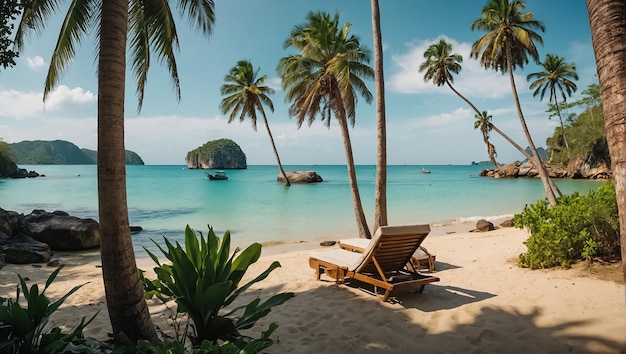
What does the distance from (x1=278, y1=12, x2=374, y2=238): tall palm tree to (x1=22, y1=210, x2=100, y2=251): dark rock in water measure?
306 inches

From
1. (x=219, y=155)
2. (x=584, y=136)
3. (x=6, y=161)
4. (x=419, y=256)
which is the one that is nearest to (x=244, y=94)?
(x=419, y=256)

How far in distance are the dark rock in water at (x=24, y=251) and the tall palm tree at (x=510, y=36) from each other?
62.6 feet

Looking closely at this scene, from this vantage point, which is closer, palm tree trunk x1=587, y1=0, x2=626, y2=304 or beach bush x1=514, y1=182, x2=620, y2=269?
palm tree trunk x1=587, y1=0, x2=626, y2=304

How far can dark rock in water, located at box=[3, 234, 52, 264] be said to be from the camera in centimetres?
830

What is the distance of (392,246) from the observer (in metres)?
4.95

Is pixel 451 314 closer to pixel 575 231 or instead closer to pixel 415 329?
pixel 415 329

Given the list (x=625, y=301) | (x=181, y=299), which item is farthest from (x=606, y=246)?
(x=181, y=299)

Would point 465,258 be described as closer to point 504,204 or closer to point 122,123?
point 122,123

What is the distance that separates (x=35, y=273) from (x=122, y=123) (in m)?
6.85

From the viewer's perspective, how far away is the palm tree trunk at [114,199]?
2771mm

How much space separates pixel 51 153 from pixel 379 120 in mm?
183159

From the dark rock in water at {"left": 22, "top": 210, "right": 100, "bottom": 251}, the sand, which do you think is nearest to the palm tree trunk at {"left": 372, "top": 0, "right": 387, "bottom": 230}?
the sand

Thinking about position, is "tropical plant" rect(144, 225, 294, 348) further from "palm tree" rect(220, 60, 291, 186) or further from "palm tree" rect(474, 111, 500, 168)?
"palm tree" rect(474, 111, 500, 168)

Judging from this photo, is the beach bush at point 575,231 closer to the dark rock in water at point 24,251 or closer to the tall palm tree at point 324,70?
the tall palm tree at point 324,70
